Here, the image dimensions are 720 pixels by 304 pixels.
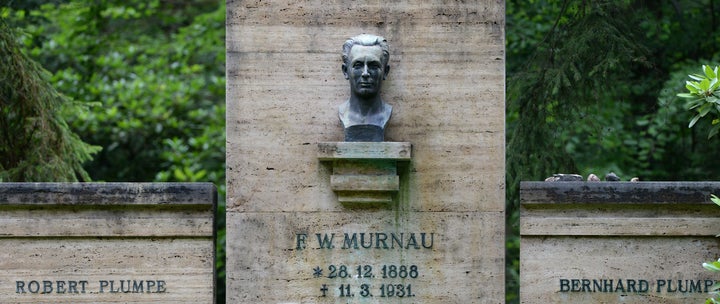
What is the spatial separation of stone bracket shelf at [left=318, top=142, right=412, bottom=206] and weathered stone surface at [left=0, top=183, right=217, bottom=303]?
39.1 inches

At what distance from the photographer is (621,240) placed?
34.8ft

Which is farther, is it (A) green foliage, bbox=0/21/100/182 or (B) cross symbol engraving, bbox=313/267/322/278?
(A) green foliage, bbox=0/21/100/182

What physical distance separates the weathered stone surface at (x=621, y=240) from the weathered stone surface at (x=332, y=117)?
0.44 meters

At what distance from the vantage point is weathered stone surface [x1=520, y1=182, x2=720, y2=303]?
1058 cm

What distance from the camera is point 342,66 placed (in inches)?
404

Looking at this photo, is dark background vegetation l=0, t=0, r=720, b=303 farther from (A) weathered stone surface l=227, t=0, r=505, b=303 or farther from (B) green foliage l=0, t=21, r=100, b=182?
(A) weathered stone surface l=227, t=0, r=505, b=303

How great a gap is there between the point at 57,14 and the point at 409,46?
1000 centimetres

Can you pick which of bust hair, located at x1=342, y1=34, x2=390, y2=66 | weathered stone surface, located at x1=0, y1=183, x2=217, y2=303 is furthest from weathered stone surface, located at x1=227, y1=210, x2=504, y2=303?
bust hair, located at x1=342, y1=34, x2=390, y2=66

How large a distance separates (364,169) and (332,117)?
1.62ft

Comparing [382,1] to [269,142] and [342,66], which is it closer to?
[342,66]

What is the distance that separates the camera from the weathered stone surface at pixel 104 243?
10.6m

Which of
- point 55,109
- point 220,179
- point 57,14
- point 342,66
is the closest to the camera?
point 342,66

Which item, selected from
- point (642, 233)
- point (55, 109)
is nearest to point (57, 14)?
point (55, 109)

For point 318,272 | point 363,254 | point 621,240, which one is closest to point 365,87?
point 363,254
